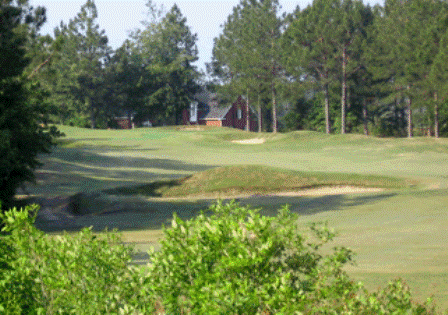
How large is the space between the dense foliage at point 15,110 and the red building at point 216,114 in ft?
233

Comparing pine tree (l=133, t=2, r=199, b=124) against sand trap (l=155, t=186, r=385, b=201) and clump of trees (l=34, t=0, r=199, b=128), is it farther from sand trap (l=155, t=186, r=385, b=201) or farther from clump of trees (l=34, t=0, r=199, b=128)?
sand trap (l=155, t=186, r=385, b=201)

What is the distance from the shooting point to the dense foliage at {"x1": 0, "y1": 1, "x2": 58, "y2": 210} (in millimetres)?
17047

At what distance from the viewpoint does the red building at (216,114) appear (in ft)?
299

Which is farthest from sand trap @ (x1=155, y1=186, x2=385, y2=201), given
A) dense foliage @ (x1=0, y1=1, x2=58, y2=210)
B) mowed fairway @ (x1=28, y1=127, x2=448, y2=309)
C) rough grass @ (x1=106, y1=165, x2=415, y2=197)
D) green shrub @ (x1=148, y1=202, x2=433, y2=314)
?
green shrub @ (x1=148, y1=202, x2=433, y2=314)

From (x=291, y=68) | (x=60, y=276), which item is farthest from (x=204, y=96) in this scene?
(x=60, y=276)

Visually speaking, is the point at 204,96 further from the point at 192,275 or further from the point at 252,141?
the point at 192,275

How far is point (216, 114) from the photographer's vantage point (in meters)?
91.6

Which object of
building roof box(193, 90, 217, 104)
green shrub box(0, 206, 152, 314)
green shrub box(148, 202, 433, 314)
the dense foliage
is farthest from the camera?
→ building roof box(193, 90, 217, 104)

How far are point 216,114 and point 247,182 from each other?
218 ft

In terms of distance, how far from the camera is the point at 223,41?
87.8m

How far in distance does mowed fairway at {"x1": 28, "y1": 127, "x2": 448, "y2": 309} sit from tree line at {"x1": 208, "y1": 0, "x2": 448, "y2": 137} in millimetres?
11316

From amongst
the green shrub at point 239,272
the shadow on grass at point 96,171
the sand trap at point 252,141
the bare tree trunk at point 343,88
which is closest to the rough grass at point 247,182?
the shadow on grass at point 96,171

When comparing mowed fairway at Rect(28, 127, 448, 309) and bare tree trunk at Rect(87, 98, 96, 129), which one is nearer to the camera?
mowed fairway at Rect(28, 127, 448, 309)

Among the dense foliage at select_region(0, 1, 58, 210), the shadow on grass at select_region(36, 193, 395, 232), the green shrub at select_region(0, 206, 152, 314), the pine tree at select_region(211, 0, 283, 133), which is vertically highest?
the pine tree at select_region(211, 0, 283, 133)
